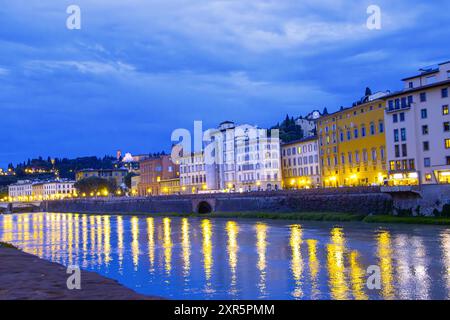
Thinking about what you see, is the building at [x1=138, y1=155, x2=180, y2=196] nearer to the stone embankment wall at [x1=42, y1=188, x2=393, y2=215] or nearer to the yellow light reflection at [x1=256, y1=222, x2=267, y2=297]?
the stone embankment wall at [x1=42, y1=188, x2=393, y2=215]

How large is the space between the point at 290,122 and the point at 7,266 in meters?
140

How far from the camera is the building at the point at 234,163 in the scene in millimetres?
101375

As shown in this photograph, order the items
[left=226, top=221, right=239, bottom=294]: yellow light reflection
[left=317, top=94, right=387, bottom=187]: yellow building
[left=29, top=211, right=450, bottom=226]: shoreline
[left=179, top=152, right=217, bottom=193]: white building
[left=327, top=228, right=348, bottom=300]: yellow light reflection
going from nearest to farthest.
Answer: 1. [left=327, top=228, right=348, bottom=300]: yellow light reflection
2. [left=226, top=221, right=239, bottom=294]: yellow light reflection
3. [left=29, top=211, right=450, bottom=226]: shoreline
4. [left=317, top=94, right=387, bottom=187]: yellow building
5. [left=179, top=152, right=217, bottom=193]: white building

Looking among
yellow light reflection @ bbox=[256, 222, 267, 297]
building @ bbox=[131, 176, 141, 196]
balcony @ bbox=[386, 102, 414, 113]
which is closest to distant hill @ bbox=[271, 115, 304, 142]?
building @ bbox=[131, 176, 141, 196]

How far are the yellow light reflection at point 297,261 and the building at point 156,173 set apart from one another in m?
92.5

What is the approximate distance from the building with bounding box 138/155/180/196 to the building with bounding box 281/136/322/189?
3993 centimetres

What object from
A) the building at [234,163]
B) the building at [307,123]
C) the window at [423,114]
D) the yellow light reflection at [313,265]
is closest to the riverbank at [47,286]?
the yellow light reflection at [313,265]

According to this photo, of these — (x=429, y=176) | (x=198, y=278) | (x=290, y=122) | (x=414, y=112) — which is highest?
(x=290, y=122)

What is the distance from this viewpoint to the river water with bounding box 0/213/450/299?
20984 mm

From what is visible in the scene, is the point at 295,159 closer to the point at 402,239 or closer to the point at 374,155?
the point at 374,155

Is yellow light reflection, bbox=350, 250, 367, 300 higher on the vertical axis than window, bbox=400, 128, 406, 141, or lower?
lower

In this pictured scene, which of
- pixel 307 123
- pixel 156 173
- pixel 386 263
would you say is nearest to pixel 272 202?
pixel 386 263
